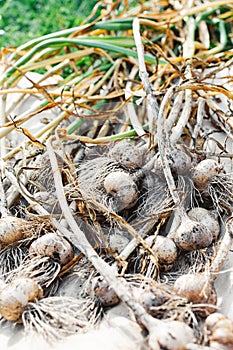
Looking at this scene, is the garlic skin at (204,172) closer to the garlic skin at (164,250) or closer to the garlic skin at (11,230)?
the garlic skin at (164,250)

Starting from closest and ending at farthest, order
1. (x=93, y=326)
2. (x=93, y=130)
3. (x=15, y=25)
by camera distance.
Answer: (x=93, y=326), (x=93, y=130), (x=15, y=25)

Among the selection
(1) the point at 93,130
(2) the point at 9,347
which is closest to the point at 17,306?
(2) the point at 9,347

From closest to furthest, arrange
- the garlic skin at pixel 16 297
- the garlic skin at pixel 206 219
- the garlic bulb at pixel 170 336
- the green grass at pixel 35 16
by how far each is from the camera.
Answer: the garlic bulb at pixel 170 336
the garlic skin at pixel 16 297
the garlic skin at pixel 206 219
the green grass at pixel 35 16

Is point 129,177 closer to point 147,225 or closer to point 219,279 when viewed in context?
point 147,225

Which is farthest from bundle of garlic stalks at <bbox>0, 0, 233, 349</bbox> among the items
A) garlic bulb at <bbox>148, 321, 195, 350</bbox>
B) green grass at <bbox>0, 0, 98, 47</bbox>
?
green grass at <bbox>0, 0, 98, 47</bbox>

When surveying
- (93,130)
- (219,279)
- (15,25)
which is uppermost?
(15,25)

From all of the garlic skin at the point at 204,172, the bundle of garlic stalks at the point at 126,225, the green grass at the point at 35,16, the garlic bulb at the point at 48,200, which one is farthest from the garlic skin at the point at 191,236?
the green grass at the point at 35,16

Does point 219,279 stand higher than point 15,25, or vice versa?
point 15,25

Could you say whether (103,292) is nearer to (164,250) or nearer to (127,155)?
(164,250)
